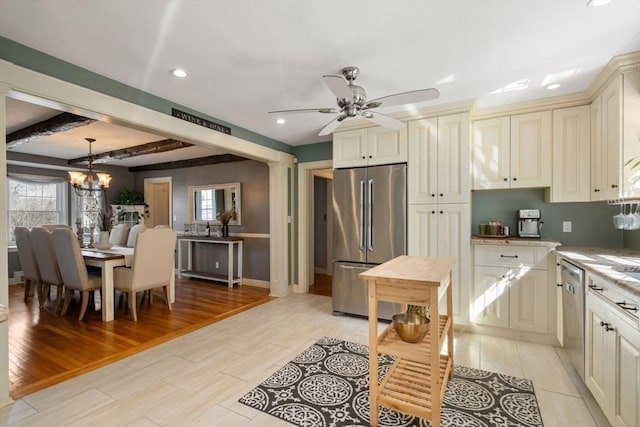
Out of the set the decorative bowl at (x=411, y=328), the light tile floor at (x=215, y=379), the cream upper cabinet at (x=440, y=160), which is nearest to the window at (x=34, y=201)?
the light tile floor at (x=215, y=379)

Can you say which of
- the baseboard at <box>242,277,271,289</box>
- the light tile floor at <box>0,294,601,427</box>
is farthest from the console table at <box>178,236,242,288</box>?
the light tile floor at <box>0,294,601,427</box>

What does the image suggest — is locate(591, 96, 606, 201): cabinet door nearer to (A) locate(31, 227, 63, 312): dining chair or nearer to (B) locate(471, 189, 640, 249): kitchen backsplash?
(B) locate(471, 189, 640, 249): kitchen backsplash

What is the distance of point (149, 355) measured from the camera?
8.91ft

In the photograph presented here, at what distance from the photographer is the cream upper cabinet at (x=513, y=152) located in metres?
3.11

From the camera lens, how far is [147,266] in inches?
147

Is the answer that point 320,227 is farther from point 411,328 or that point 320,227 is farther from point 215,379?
point 411,328

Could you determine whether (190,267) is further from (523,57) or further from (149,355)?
(523,57)

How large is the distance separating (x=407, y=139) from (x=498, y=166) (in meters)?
1.03

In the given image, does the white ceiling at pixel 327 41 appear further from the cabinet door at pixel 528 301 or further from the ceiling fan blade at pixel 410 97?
the cabinet door at pixel 528 301

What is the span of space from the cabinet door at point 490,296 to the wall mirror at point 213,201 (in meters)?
4.18

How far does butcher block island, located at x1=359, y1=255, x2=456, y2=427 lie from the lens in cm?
163

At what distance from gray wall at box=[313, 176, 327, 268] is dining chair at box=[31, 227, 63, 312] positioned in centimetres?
430

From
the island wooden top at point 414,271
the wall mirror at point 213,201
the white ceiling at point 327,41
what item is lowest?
the island wooden top at point 414,271

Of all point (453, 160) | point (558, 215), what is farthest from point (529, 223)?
point (453, 160)
